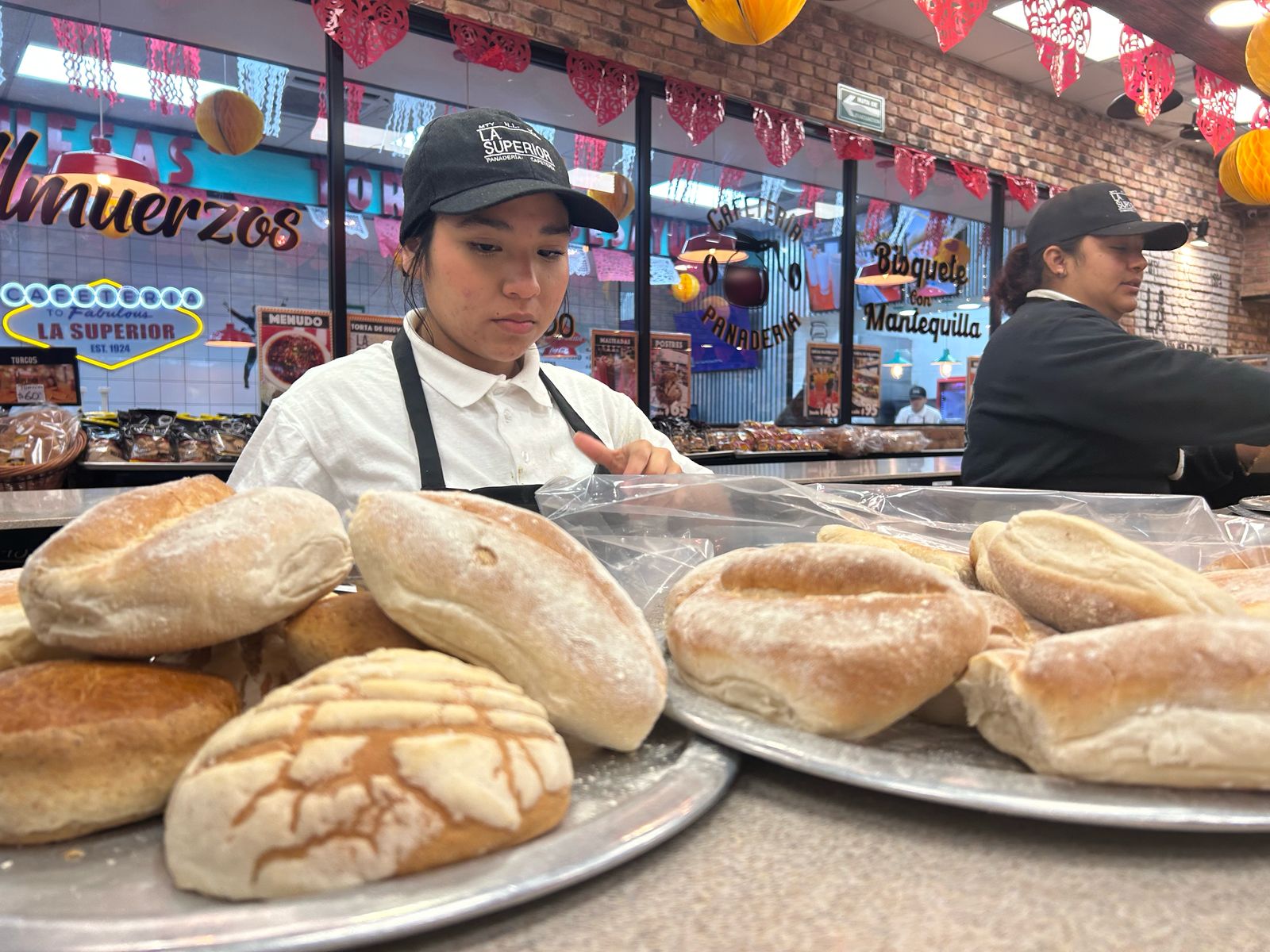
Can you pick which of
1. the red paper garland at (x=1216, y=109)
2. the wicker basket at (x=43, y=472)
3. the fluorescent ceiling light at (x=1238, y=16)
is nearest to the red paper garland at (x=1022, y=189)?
the red paper garland at (x=1216, y=109)

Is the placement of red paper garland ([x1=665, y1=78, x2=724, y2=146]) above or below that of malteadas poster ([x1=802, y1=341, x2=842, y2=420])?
above

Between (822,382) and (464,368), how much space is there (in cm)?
566

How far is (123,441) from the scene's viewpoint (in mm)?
4098

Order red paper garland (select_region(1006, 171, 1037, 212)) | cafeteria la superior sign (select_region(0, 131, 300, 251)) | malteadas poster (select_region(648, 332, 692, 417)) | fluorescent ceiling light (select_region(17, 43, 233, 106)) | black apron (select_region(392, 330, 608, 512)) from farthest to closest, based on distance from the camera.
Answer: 1. red paper garland (select_region(1006, 171, 1037, 212))
2. malteadas poster (select_region(648, 332, 692, 417))
3. fluorescent ceiling light (select_region(17, 43, 233, 106))
4. cafeteria la superior sign (select_region(0, 131, 300, 251))
5. black apron (select_region(392, 330, 608, 512))

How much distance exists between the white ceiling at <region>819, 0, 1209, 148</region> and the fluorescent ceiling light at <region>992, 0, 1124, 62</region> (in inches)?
3.3

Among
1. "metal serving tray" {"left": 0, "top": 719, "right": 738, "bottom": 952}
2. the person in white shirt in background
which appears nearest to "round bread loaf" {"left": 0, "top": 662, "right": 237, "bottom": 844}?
"metal serving tray" {"left": 0, "top": 719, "right": 738, "bottom": 952}

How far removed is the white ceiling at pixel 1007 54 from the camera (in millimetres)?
6559

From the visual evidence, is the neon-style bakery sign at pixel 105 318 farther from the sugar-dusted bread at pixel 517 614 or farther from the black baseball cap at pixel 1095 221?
the sugar-dusted bread at pixel 517 614

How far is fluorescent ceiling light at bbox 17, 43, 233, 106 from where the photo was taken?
458 cm

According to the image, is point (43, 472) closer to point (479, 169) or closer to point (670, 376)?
point (479, 169)

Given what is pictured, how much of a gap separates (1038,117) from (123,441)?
8189 millimetres

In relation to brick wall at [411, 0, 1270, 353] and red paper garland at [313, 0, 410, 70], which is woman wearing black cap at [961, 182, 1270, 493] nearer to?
red paper garland at [313, 0, 410, 70]

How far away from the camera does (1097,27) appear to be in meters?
6.55

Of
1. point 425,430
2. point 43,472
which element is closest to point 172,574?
point 425,430
